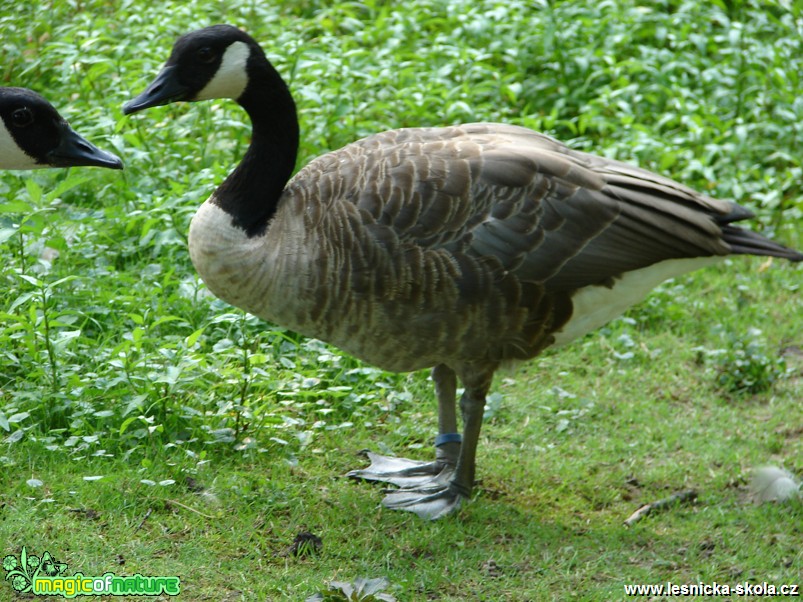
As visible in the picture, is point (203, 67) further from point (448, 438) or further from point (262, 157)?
point (448, 438)

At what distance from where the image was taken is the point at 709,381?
6328mm

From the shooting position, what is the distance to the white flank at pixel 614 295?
5.05m

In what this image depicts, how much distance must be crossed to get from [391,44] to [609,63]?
5.66ft

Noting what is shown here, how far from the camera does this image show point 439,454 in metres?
5.41

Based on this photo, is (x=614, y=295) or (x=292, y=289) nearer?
(x=292, y=289)

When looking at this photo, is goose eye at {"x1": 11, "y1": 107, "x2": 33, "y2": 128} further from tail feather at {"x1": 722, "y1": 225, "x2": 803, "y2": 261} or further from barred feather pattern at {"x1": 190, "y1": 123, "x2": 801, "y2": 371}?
tail feather at {"x1": 722, "y1": 225, "x2": 803, "y2": 261}

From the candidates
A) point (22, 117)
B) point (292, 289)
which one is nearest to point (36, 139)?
point (22, 117)

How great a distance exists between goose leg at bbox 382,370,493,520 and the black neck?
123cm

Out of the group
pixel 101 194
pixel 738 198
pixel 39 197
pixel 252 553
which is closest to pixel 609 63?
pixel 738 198

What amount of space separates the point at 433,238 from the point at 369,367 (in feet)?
4.72

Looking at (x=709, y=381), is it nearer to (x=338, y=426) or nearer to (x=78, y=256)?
(x=338, y=426)

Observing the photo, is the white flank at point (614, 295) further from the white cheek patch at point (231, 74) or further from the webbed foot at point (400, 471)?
the white cheek patch at point (231, 74)

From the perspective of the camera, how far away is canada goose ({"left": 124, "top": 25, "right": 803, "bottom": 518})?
187 inches

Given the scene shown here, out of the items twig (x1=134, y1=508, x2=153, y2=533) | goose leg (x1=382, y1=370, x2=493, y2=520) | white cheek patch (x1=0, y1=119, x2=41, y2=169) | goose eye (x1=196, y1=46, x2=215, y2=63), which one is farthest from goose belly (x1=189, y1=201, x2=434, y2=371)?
twig (x1=134, y1=508, x2=153, y2=533)
